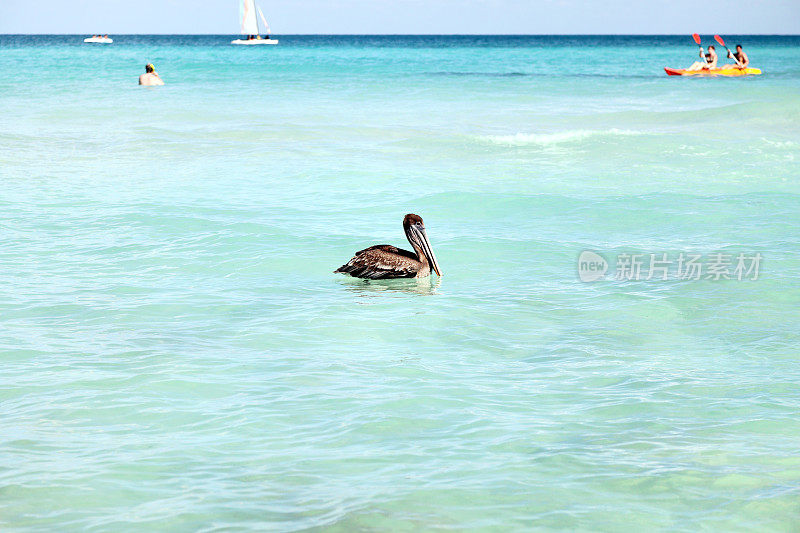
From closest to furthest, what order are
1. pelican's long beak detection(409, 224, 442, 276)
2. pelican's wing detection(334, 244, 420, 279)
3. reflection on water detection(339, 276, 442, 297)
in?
reflection on water detection(339, 276, 442, 297), pelican's wing detection(334, 244, 420, 279), pelican's long beak detection(409, 224, 442, 276)

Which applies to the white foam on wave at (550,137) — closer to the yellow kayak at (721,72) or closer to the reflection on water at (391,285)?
the reflection on water at (391,285)

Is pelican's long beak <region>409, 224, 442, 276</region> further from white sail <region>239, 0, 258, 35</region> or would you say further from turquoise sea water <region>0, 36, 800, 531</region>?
white sail <region>239, 0, 258, 35</region>

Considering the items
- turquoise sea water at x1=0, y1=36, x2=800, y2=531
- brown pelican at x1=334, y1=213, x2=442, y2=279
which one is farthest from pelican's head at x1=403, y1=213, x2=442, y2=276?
turquoise sea water at x1=0, y1=36, x2=800, y2=531

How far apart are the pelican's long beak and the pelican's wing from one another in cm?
23

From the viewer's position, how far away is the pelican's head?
31.9 ft

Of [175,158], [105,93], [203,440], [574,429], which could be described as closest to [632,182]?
[175,158]

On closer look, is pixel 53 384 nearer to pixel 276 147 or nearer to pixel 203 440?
pixel 203 440

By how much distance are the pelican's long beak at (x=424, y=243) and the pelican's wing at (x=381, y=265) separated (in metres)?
0.23

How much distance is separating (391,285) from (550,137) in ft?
44.0

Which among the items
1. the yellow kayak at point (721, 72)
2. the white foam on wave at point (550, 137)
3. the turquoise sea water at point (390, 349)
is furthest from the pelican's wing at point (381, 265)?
the yellow kayak at point (721, 72)

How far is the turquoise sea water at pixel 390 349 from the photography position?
15.9ft

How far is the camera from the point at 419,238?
980 cm

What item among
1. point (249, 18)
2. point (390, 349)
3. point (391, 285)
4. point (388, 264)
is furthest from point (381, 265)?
point (249, 18)

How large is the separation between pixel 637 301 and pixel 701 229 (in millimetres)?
3924
